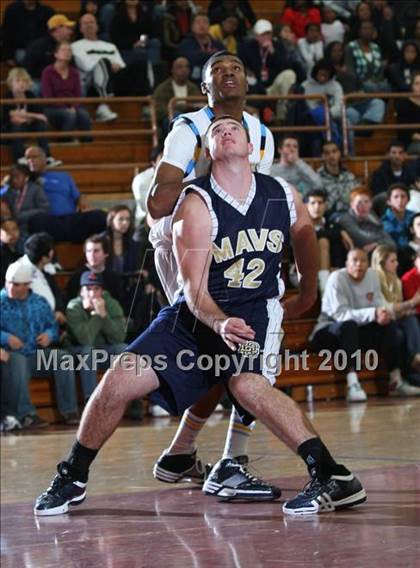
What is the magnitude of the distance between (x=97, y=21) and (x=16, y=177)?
13.2 ft

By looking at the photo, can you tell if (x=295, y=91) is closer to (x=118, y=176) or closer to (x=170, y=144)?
(x=118, y=176)

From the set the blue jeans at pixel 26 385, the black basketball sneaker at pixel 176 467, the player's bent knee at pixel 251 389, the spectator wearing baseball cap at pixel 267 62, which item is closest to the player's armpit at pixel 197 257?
the player's bent knee at pixel 251 389

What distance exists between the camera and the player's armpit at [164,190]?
487 cm

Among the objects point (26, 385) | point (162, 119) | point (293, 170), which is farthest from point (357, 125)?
point (26, 385)

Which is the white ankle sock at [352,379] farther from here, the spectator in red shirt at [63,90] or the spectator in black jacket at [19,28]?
the spectator in black jacket at [19,28]

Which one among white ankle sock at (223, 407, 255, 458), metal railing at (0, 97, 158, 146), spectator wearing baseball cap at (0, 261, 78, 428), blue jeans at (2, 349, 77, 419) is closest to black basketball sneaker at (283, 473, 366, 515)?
white ankle sock at (223, 407, 255, 458)

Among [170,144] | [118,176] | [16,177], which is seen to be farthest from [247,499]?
[118,176]

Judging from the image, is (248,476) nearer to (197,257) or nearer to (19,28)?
(197,257)

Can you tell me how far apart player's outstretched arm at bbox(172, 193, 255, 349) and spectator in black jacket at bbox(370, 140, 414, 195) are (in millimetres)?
7435

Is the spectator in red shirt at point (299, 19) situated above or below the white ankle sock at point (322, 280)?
above

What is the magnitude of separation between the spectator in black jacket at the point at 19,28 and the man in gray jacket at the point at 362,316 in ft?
24.0

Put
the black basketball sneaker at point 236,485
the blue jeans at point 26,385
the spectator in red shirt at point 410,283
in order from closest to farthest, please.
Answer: the black basketball sneaker at point 236,485 < the spectator in red shirt at point 410,283 < the blue jeans at point 26,385

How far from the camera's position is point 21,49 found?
14.8 metres

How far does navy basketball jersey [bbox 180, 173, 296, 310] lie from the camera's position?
15.4 feet
